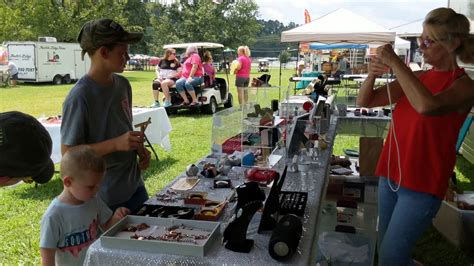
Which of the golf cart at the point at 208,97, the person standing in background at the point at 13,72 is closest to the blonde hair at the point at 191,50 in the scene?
the golf cart at the point at 208,97

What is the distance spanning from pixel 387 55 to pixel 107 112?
4.10ft

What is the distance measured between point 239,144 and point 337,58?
21826 mm

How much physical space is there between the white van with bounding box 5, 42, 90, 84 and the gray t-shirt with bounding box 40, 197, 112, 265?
56.5 feet

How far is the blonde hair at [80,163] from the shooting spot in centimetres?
165

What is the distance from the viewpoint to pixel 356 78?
14727 mm

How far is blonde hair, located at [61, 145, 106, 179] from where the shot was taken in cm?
165

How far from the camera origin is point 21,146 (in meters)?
0.93

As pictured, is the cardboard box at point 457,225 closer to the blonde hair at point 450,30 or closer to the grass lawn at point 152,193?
the grass lawn at point 152,193

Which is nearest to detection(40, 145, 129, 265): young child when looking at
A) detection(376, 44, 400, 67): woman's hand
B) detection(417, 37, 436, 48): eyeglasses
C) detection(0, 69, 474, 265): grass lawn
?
detection(376, 44, 400, 67): woman's hand

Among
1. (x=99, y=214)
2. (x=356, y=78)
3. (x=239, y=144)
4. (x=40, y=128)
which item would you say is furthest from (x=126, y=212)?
(x=356, y=78)

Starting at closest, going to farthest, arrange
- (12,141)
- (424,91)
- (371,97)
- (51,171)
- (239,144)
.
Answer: (12,141) < (51,171) < (424,91) < (371,97) < (239,144)

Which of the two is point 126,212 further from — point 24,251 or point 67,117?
point 24,251

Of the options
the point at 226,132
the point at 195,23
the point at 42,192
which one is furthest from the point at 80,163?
the point at 195,23

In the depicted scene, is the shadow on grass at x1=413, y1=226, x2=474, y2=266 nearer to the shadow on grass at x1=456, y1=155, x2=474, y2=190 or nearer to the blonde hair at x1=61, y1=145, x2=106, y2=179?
the shadow on grass at x1=456, y1=155, x2=474, y2=190
